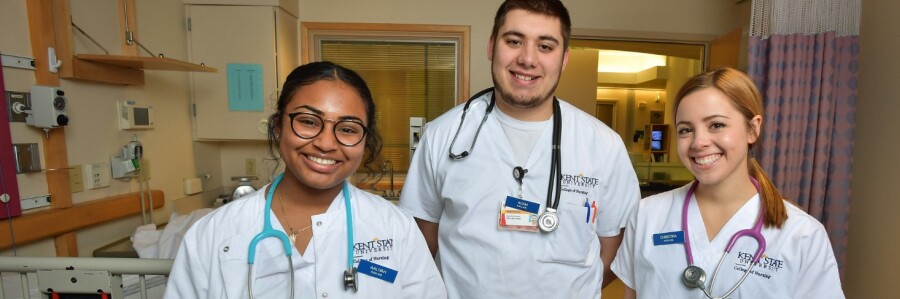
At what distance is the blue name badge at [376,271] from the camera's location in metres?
0.99

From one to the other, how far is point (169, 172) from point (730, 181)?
2.83m

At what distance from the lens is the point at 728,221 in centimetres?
113

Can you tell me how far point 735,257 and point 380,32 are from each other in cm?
270

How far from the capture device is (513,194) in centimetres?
128

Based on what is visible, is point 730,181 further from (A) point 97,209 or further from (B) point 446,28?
(A) point 97,209

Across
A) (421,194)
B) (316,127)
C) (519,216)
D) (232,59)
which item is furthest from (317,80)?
(232,59)

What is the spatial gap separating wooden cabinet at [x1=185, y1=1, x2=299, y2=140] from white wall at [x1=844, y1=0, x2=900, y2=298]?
11.1 ft

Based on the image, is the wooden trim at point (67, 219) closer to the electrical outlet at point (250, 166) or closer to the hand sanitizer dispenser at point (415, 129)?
the electrical outlet at point (250, 166)

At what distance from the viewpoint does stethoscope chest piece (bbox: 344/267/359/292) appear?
3.06 feet

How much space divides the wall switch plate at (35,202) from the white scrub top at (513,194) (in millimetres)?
1574

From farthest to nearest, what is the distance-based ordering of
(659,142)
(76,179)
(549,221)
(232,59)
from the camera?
(659,142), (232,59), (76,179), (549,221)

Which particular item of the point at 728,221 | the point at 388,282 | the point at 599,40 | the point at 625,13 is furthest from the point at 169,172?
the point at 625,13

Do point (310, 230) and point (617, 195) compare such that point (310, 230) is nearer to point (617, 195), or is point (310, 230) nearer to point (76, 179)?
point (617, 195)

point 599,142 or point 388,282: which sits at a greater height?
point 599,142
